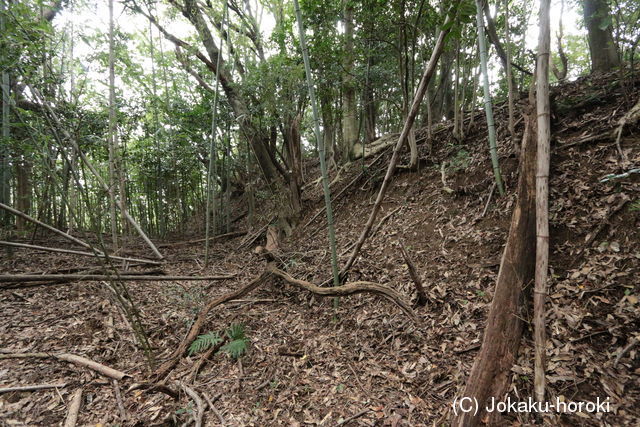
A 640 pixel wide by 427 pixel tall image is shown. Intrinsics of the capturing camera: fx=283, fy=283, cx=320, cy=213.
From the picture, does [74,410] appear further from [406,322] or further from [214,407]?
[406,322]

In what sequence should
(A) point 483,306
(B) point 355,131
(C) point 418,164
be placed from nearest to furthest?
(A) point 483,306
(C) point 418,164
(B) point 355,131

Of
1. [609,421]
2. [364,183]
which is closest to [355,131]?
[364,183]

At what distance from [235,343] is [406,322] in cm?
166

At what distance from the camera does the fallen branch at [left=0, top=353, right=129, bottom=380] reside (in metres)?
2.40

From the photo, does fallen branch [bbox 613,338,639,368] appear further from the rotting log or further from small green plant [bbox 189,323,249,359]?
small green plant [bbox 189,323,249,359]

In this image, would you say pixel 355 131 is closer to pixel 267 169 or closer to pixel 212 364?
pixel 267 169

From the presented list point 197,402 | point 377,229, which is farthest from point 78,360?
point 377,229

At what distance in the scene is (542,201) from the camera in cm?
173

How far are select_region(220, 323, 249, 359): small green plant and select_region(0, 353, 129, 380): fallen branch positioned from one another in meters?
0.84

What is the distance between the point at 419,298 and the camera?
2.76 metres

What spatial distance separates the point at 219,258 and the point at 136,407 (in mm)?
4281

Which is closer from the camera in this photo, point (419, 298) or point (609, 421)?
point (609, 421)

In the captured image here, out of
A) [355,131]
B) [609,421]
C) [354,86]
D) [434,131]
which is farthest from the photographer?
[355,131]

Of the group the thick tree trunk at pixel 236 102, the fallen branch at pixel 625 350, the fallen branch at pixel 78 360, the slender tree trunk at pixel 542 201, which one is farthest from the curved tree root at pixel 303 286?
the thick tree trunk at pixel 236 102
